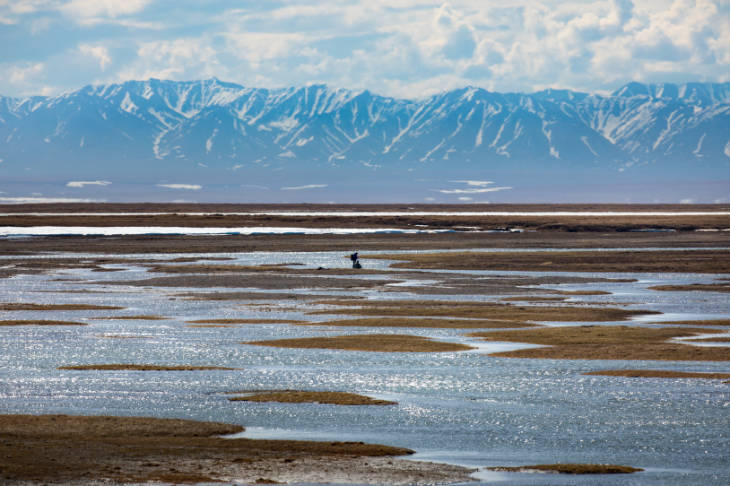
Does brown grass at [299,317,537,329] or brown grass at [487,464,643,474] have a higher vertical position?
brown grass at [299,317,537,329]

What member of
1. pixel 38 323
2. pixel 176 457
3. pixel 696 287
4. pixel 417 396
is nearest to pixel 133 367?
pixel 417 396

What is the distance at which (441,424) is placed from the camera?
24.0m

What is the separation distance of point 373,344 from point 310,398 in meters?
9.86

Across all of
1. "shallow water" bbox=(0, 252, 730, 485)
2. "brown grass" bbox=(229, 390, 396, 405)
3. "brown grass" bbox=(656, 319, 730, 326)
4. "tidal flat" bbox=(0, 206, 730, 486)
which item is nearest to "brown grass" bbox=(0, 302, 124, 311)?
"tidal flat" bbox=(0, 206, 730, 486)

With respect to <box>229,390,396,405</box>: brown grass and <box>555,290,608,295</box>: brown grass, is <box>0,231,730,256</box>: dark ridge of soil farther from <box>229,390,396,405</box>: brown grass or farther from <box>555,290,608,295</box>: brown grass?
<box>229,390,396,405</box>: brown grass

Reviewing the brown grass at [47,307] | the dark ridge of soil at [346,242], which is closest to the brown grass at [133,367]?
the brown grass at [47,307]

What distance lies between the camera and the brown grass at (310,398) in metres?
26.4

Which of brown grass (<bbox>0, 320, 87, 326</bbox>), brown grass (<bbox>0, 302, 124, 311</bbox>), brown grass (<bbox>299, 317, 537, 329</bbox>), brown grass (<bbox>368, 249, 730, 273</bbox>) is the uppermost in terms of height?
brown grass (<bbox>368, 249, 730, 273</bbox>)

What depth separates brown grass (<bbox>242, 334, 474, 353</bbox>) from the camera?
117 feet

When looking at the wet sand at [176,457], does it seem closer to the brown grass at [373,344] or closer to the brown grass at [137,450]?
the brown grass at [137,450]

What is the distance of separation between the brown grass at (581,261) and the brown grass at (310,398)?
44.4 meters

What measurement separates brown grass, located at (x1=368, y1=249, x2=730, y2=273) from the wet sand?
49535mm

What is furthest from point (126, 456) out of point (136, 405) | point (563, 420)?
point (563, 420)

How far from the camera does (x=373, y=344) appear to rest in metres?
36.6
